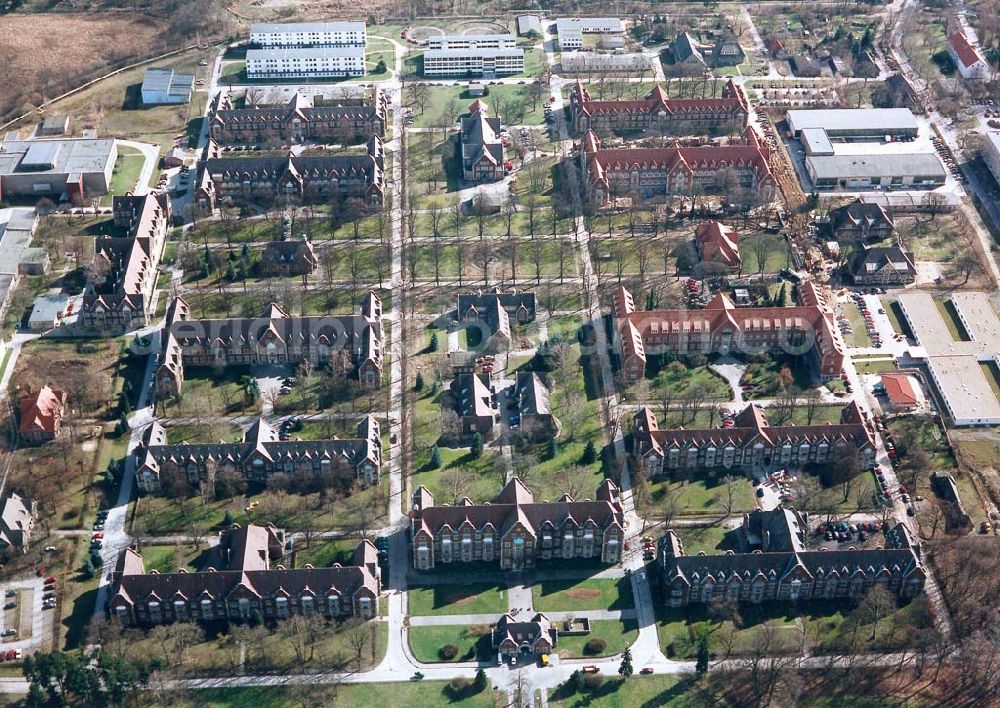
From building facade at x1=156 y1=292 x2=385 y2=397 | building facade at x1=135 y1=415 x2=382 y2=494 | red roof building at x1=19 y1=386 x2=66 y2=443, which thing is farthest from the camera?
building facade at x1=156 y1=292 x2=385 y2=397

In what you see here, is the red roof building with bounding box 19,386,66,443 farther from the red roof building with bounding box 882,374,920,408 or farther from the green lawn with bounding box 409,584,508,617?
the red roof building with bounding box 882,374,920,408

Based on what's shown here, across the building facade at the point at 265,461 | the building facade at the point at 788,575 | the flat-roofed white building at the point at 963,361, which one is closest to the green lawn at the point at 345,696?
the building facade at the point at 788,575

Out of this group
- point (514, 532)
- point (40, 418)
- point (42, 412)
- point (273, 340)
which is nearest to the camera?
point (514, 532)

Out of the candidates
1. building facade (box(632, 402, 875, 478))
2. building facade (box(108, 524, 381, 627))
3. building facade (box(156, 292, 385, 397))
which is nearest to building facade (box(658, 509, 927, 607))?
building facade (box(632, 402, 875, 478))

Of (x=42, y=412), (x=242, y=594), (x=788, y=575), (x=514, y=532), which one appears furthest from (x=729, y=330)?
(x=42, y=412)

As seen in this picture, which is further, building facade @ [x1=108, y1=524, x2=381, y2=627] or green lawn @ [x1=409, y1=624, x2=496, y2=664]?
building facade @ [x1=108, y1=524, x2=381, y2=627]

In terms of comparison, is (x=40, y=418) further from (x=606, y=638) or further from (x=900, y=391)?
(x=900, y=391)

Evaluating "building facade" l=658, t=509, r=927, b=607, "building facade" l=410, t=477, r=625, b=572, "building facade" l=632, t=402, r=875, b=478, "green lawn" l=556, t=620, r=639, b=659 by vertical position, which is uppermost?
"building facade" l=632, t=402, r=875, b=478
